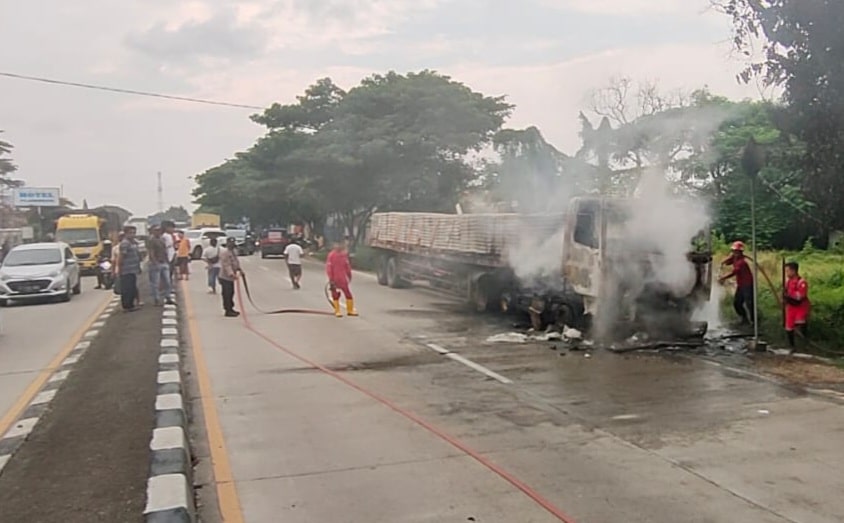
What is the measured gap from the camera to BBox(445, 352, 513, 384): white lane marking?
420 inches

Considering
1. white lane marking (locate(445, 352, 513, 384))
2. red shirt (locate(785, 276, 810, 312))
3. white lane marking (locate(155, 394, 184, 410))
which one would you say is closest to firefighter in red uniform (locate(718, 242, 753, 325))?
red shirt (locate(785, 276, 810, 312))

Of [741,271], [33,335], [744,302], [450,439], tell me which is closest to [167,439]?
[450,439]

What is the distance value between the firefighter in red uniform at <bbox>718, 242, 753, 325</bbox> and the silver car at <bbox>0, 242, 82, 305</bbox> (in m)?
16.1

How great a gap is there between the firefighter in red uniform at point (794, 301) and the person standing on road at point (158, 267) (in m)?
12.3

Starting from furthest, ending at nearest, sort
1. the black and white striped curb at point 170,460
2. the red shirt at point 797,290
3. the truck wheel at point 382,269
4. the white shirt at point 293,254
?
the truck wheel at point 382,269
the white shirt at point 293,254
the red shirt at point 797,290
the black and white striped curb at point 170,460

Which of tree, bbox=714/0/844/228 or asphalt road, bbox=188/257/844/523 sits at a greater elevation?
tree, bbox=714/0/844/228

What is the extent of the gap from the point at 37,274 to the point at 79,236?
10983 mm

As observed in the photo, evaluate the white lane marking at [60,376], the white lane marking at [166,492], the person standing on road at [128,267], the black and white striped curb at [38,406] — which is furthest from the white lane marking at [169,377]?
the person standing on road at [128,267]

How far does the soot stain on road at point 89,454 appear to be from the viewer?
5574 mm

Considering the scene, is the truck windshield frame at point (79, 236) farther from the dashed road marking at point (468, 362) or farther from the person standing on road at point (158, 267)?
the dashed road marking at point (468, 362)

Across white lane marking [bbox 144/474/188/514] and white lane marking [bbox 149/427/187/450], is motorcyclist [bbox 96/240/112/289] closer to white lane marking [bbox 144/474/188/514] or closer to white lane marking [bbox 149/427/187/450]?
white lane marking [bbox 149/427/187/450]

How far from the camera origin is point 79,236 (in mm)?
32875

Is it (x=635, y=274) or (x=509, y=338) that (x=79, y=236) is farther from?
(x=635, y=274)

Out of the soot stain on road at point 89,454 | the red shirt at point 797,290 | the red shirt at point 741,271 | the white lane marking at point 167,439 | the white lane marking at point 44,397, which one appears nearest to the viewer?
the soot stain on road at point 89,454
